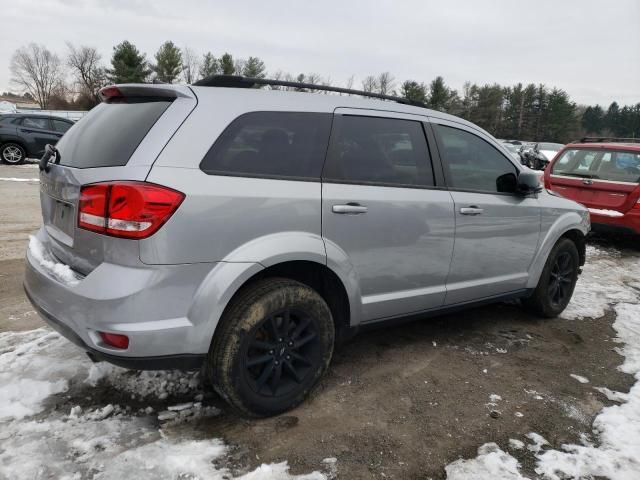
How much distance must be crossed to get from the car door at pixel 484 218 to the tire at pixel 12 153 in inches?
587

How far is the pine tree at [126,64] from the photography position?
50.2m

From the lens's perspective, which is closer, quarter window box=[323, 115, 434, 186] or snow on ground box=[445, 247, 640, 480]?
snow on ground box=[445, 247, 640, 480]

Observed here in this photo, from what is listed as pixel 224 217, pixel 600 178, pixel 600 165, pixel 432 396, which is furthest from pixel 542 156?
pixel 224 217

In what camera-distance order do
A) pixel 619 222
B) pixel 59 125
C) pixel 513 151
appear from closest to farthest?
pixel 619 222 → pixel 59 125 → pixel 513 151

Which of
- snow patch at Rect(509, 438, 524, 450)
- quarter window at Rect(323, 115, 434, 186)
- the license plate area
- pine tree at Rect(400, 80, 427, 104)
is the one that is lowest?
snow patch at Rect(509, 438, 524, 450)

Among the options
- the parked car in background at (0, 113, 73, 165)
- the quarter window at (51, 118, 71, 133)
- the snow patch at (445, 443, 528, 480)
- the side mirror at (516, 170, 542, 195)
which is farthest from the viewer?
the quarter window at (51, 118, 71, 133)

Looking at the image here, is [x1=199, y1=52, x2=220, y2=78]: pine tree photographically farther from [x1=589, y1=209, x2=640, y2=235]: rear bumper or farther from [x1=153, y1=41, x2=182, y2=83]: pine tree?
[x1=589, y1=209, x2=640, y2=235]: rear bumper

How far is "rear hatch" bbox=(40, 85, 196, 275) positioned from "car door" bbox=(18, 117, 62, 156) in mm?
13645

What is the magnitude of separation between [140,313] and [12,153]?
597 inches

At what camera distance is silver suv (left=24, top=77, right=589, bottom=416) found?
218 cm

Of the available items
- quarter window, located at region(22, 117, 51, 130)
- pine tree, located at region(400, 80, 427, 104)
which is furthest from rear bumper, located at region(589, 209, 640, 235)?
pine tree, located at region(400, 80, 427, 104)

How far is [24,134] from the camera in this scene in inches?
570

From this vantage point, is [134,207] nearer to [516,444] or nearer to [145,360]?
[145,360]

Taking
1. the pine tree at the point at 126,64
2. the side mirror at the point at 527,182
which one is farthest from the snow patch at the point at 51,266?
the pine tree at the point at 126,64
